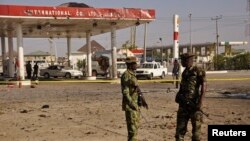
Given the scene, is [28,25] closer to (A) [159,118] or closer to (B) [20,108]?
(B) [20,108]

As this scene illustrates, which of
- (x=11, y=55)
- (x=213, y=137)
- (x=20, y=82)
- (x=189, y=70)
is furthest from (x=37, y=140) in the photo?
(x=11, y=55)

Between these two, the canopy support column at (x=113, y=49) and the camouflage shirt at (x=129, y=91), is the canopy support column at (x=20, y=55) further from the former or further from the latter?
the camouflage shirt at (x=129, y=91)

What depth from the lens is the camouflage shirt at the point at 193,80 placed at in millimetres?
8219

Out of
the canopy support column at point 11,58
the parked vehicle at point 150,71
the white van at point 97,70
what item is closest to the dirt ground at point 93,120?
the parked vehicle at point 150,71

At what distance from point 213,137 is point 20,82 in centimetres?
2718

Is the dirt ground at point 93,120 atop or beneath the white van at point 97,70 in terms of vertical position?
beneath

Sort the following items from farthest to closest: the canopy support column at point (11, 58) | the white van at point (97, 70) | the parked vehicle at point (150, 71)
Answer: the white van at point (97, 70) < the parked vehicle at point (150, 71) < the canopy support column at point (11, 58)

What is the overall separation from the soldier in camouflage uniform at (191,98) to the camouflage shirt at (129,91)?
0.92 metres

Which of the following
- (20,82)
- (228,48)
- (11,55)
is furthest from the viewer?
(228,48)

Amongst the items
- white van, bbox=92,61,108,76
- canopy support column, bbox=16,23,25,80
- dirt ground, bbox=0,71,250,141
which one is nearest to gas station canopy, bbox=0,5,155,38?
canopy support column, bbox=16,23,25,80

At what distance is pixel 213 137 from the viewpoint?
21.3 ft

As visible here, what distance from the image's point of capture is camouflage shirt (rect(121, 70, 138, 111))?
27.7 feet

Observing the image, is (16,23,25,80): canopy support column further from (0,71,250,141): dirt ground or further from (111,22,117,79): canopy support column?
(0,71,250,141): dirt ground

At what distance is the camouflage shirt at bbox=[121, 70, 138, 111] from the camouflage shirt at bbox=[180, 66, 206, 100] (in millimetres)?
1000
